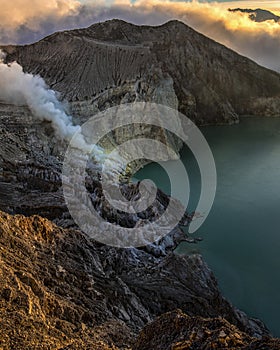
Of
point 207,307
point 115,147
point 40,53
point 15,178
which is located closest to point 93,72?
point 40,53

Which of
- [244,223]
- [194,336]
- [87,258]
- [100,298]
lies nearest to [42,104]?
[244,223]

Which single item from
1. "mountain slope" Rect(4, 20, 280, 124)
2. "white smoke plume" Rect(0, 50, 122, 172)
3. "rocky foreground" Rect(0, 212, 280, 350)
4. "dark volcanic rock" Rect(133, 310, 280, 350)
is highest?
"mountain slope" Rect(4, 20, 280, 124)

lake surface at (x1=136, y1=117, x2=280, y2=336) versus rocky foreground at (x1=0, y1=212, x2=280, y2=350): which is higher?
lake surface at (x1=136, y1=117, x2=280, y2=336)

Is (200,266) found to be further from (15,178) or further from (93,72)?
(93,72)

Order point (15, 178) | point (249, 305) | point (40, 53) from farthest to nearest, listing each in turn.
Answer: point (40, 53), point (15, 178), point (249, 305)

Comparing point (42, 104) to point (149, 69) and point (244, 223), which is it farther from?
point (244, 223)

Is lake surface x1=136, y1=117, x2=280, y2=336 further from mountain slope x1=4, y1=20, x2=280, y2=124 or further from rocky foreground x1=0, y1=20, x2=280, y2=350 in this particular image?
mountain slope x1=4, y1=20, x2=280, y2=124

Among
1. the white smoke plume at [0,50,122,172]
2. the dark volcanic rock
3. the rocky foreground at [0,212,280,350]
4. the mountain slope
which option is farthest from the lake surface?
the mountain slope
